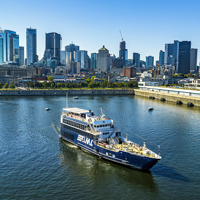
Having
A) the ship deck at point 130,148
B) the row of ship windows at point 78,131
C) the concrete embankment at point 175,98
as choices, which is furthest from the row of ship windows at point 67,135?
the concrete embankment at point 175,98

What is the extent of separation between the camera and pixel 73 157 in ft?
119

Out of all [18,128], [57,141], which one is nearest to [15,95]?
[18,128]

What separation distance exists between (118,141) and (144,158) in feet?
20.9

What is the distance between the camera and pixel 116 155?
32.4 metres

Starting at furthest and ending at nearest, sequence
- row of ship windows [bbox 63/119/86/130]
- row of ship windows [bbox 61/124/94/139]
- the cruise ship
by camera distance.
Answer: row of ship windows [bbox 63/119/86/130] < row of ship windows [bbox 61/124/94/139] < the cruise ship

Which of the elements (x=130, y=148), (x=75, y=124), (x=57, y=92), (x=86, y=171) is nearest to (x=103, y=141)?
(x=130, y=148)

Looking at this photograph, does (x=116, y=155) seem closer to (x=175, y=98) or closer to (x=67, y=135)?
(x=67, y=135)

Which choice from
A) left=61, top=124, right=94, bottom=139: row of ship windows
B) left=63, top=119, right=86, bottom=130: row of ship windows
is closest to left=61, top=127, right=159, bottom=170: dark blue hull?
left=61, top=124, right=94, bottom=139: row of ship windows

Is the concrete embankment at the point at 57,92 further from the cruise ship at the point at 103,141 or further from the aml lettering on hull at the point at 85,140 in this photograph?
the aml lettering on hull at the point at 85,140

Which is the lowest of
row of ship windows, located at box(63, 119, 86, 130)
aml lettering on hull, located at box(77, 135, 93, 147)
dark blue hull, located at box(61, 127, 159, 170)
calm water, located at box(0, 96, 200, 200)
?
calm water, located at box(0, 96, 200, 200)

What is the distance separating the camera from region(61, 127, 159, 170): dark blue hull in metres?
30.1

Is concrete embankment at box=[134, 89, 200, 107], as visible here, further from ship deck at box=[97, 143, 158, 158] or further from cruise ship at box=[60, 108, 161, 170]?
ship deck at box=[97, 143, 158, 158]

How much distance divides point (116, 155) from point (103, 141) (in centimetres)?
400

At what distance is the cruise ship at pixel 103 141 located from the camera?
30594mm
